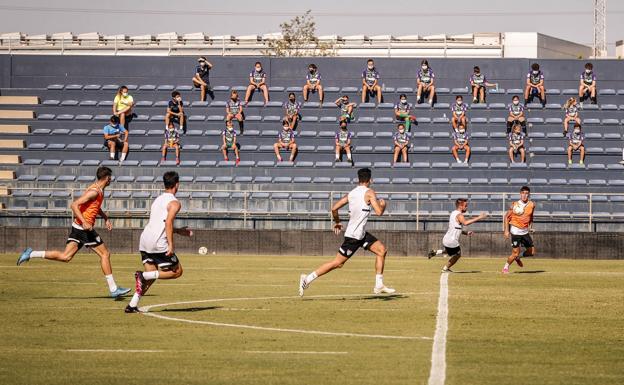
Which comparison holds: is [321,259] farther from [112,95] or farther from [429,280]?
[112,95]

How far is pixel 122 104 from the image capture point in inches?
1754

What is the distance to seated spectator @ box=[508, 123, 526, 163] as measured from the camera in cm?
4244

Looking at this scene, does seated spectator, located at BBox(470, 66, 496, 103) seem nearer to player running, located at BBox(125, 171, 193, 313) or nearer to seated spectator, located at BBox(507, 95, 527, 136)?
seated spectator, located at BBox(507, 95, 527, 136)

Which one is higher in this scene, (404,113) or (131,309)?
(404,113)

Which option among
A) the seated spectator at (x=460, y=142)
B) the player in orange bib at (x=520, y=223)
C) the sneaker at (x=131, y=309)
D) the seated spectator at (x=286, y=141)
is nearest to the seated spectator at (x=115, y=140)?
the seated spectator at (x=286, y=141)

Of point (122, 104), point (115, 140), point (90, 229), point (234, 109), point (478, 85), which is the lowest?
point (90, 229)

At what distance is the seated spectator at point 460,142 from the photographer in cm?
4256

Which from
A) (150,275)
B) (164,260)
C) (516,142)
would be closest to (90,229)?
(164,260)

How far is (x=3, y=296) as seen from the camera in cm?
1914

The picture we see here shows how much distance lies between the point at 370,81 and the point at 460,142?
482cm

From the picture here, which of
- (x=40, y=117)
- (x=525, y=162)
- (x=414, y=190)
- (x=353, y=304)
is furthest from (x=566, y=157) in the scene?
(x=353, y=304)

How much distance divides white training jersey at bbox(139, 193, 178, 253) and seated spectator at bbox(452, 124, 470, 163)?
27.8 m

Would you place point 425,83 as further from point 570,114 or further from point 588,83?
point 588,83

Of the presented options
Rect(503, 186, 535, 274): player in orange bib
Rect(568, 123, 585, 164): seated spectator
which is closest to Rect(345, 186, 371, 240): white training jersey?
Rect(503, 186, 535, 274): player in orange bib
